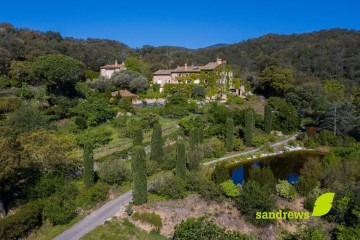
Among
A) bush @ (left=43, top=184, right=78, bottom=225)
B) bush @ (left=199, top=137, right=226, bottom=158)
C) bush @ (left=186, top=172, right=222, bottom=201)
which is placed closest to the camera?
bush @ (left=43, top=184, right=78, bottom=225)

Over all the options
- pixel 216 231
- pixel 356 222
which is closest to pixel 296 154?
pixel 356 222

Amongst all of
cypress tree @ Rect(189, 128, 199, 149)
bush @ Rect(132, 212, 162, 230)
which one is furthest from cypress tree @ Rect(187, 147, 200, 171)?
bush @ Rect(132, 212, 162, 230)

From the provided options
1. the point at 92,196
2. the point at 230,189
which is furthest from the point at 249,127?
the point at 92,196

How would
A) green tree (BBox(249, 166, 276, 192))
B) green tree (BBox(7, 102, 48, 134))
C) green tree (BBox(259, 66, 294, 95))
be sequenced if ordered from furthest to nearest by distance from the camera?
green tree (BBox(259, 66, 294, 95)) → green tree (BBox(7, 102, 48, 134)) → green tree (BBox(249, 166, 276, 192))

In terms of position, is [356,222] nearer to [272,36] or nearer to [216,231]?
[216,231]

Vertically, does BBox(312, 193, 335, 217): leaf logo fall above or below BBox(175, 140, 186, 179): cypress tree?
below

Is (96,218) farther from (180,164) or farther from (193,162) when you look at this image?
(193,162)

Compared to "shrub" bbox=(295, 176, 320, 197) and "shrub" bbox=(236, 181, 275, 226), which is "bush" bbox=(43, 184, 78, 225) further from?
"shrub" bbox=(295, 176, 320, 197)
